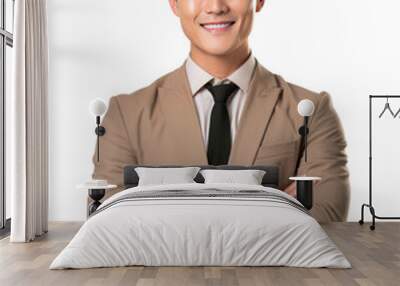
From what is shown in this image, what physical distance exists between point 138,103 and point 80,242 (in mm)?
2875

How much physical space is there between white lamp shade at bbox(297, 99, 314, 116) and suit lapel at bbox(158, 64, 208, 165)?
1064 mm

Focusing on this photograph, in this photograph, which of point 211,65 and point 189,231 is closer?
point 189,231

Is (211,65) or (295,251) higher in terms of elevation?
(211,65)

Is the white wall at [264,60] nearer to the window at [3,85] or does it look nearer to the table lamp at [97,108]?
the table lamp at [97,108]

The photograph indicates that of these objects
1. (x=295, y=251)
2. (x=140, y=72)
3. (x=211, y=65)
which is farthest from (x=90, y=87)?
(x=295, y=251)

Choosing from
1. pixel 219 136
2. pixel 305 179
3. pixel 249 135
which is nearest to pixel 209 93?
pixel 219 136

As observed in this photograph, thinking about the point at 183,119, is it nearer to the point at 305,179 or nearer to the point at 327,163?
the point at 305,179

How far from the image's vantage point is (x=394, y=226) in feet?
22.3

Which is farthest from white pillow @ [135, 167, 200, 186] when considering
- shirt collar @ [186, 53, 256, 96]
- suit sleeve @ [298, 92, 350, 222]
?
suit sleeve @ [298, 92, 350, 222]

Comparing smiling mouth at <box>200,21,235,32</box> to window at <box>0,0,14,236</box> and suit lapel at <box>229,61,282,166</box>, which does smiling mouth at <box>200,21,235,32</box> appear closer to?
suit lapel at <box>229,61,282,166</box>

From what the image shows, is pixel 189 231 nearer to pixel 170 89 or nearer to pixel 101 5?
pixel 170 89

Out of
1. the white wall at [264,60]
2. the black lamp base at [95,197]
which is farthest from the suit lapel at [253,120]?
the black lamp base at [95,197]

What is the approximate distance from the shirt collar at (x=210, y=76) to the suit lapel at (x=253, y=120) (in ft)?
0.26

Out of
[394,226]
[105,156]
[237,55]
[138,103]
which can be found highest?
[237,55]
